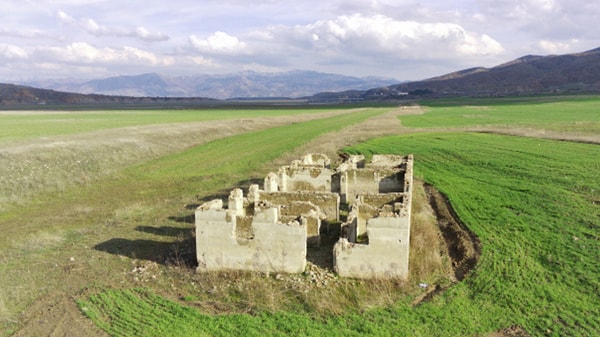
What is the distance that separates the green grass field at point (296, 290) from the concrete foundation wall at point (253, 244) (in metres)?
0.68

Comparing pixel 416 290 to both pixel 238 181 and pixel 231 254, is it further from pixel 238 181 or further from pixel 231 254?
pixel 238 181

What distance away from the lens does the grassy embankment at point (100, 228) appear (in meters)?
16.2

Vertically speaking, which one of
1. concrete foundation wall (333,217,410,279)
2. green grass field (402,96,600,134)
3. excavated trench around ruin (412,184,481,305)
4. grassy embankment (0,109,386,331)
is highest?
green grass field (402,96,600,134)

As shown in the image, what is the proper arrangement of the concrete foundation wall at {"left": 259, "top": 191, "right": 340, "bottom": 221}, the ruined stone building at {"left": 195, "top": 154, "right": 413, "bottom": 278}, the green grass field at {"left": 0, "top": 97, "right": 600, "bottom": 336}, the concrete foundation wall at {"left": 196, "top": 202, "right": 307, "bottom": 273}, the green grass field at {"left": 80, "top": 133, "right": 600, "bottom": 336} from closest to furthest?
the green grass field at {"left": 80, "top": 133, "right": 600, "bottom": 336} < the green grass field at {"left": 0, "top": 97, "right": 600, "bottom": 336} < the ruined stone building at {"left": 195, "top": 154, "right": 413, "bottom": 278} < the concrete foundation wall at {"left": 196, "top": 202, "right": 307, "bottom": 273} < the concrete foundation wall at {"left": 259, "top": 191, "right": 340, "bottom": 221}

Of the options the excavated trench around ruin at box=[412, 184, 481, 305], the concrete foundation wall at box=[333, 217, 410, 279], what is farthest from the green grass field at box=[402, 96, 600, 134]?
the concrete foundation wall at box=[333, 217, 410, 279]

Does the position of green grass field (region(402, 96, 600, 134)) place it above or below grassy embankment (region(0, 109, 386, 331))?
above

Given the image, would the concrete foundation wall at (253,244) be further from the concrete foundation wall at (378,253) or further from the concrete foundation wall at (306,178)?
the concrete foundation wall at (306,178)

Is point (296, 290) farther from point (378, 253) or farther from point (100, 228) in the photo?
point (100, 228)

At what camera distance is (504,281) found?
50.3 ft

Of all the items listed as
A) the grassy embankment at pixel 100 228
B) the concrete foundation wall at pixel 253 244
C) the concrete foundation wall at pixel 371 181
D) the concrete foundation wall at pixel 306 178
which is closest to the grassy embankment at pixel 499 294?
the grassy embankment at pixel 100 228

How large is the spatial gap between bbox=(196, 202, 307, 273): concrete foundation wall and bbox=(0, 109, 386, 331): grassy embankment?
1868mm

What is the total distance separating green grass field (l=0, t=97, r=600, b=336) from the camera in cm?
1299

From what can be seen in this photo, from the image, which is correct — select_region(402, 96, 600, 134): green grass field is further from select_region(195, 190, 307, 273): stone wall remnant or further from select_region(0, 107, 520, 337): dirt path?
select_region(195, 190, 307, 273): stone wall remnant

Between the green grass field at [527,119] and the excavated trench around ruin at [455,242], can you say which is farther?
the green grass field at [527,119]
